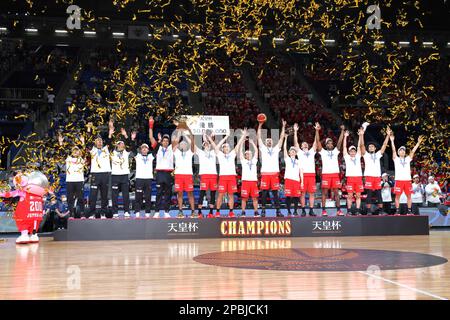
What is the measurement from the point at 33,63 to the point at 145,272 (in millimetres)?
22213

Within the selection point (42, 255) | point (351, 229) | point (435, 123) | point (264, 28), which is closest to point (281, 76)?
point (264, 28)

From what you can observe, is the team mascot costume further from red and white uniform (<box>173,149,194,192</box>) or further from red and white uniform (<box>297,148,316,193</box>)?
red and white uniform (<box>297,148,316,193</box>)

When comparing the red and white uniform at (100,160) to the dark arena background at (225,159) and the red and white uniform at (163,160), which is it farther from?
the red and white uniform at (163,160)

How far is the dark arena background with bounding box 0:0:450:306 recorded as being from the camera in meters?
6.64

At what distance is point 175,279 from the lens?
6047 mm

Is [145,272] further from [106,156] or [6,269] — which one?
[106,156]

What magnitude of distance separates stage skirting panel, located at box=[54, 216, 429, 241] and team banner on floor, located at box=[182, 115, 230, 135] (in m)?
7.81

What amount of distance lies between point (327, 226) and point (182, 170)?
3.73 metres

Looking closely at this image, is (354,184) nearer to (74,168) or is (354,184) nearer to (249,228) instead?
(249,228)

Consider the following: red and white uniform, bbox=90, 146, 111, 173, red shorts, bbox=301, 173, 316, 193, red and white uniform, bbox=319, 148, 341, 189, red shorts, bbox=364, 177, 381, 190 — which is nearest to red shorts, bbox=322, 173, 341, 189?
red and white uniform, bbox=319, 148, 341, 189

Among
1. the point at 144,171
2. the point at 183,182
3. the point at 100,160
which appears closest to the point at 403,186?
the point at 183,182

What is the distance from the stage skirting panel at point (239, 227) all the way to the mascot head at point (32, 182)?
3.59 feet

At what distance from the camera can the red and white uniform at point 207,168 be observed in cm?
1227

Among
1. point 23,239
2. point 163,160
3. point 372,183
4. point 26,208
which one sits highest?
point 163,160
